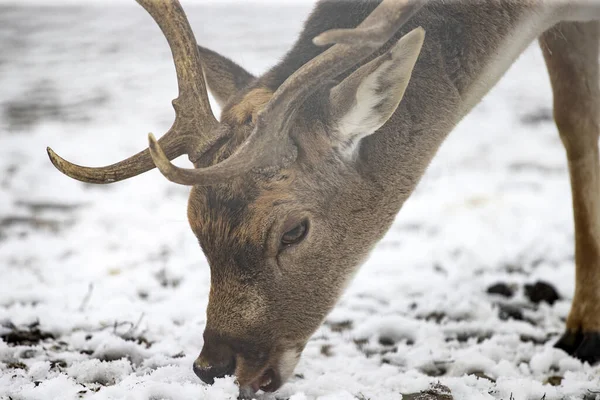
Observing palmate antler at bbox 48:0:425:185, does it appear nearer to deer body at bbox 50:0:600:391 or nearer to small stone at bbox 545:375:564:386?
deer body at bbox 50:0:600:391

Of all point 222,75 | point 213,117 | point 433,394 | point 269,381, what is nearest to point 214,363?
point 269,381

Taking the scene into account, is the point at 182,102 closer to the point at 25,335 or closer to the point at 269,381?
the point at 269,381

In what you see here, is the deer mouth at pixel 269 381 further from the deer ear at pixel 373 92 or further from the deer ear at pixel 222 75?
the deer ear at pixel 222 75

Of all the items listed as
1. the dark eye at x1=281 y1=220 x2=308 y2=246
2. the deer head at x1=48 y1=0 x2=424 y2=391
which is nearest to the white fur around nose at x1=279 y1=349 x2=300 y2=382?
the deer head at x1=48 y1=0 x2=424 y2=391

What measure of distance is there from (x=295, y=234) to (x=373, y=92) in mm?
667

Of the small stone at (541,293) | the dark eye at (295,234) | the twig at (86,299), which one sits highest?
the small stone at (541,293)

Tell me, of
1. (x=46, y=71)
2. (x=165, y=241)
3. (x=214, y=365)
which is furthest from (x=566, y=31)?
(x=46, y=71)

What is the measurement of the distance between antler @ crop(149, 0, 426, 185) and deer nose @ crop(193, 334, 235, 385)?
712 millimetres

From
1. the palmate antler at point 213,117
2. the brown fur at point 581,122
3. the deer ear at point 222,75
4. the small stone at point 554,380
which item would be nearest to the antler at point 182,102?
the palmate antler at point 213,117

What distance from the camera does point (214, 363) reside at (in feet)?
9.27

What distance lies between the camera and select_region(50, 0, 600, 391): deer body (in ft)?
9.01

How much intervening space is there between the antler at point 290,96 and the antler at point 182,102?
0.27 meters

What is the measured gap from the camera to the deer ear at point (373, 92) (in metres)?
2.71

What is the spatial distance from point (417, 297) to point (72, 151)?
174 inches
